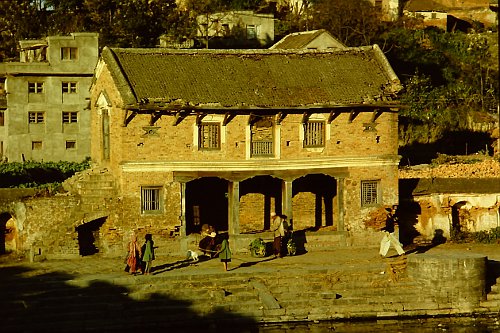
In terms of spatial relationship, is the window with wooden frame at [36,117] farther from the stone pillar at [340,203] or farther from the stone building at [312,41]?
the stone pillar at [340,203]

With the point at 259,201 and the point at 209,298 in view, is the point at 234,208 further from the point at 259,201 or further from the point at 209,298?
the point at 209,298

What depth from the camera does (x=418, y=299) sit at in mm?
37156

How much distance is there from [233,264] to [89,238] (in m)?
6.19

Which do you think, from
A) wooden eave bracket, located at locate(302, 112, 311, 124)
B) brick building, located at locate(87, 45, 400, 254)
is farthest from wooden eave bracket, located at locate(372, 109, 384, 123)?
wooden eave bracket, located at locate(302, 112, 311, 124)

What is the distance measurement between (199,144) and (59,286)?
8272mm

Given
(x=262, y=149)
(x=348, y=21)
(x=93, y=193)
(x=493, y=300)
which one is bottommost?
(x=493, y=300)

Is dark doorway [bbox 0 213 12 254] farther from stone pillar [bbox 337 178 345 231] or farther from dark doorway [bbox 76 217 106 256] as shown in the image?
stone pillar [bbox 337 178 345 231]

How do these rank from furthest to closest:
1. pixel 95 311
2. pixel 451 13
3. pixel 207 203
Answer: pixel 451 13 < pixel 207 203 < pixel 95 311

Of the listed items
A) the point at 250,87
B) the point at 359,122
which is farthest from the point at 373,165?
the point at 250,87

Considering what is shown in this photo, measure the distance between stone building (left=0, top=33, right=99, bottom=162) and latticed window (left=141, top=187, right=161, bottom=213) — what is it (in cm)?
2112

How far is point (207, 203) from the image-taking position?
4591 centimetres

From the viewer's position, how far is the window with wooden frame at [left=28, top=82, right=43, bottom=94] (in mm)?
62000

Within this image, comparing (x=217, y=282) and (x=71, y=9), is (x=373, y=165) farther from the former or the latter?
(x=71, y=9)

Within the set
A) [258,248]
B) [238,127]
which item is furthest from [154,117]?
[258,248]
